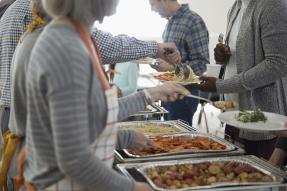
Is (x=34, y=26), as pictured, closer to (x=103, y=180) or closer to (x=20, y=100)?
(x=20, y=100)

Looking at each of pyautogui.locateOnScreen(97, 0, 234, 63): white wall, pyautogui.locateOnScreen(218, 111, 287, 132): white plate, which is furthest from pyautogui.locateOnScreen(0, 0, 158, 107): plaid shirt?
pyautogui.locateOnScreen(97, 0, 234, 63): white wall

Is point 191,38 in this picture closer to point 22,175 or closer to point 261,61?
point 261,61

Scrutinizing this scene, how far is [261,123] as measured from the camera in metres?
1.74

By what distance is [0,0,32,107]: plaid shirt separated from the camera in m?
1.60

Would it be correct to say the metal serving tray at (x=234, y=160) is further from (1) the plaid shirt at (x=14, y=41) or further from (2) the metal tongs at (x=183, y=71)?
(2) the metal tongs at (x=183, y=71)

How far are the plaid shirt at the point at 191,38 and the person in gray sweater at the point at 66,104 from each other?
2074 millimetres

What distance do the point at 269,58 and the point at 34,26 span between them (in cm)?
116

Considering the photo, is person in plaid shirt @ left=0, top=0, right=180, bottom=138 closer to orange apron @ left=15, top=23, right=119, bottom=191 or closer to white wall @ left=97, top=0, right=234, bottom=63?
orange apron @ left=15, top=23, right=119, bottom=191

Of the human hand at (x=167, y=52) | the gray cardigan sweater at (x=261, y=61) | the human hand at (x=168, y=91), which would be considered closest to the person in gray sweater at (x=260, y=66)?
the gray cardigan sweater at (x=261, y=61)

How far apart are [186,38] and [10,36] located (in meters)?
1.60

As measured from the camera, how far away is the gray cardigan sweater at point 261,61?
1.90 m

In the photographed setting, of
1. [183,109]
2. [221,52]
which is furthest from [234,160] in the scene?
[183,109]

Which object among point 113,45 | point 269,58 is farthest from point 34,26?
point 269,58

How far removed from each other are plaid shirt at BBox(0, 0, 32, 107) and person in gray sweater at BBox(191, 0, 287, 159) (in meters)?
0.95
